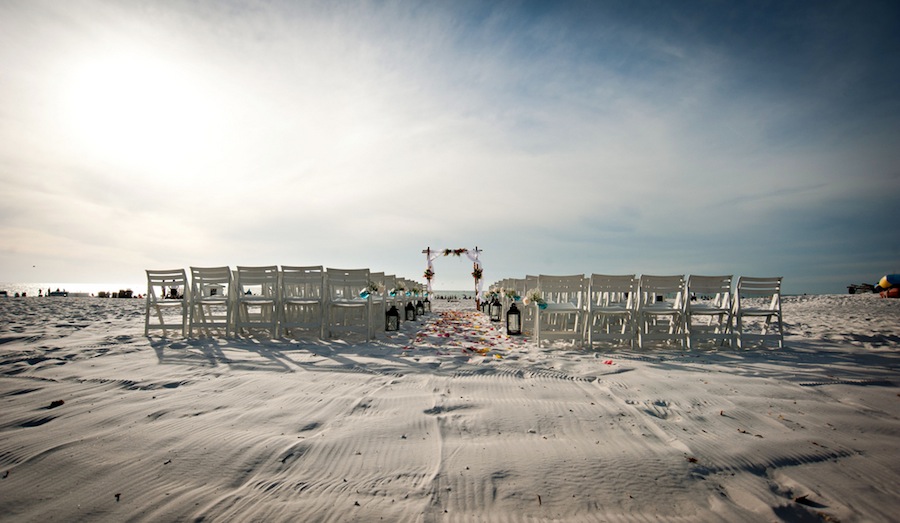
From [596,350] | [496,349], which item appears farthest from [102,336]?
[596,350]

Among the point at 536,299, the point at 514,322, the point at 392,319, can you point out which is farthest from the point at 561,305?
the point at 392,319

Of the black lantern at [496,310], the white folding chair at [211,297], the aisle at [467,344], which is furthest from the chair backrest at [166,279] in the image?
the black lantern at [496,310]

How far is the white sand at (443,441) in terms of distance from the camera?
1801 millimetres

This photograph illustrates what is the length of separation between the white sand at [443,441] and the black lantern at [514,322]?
333 centimetres

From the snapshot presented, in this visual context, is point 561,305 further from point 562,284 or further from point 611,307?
point 611,307

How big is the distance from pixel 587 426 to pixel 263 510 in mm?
2068

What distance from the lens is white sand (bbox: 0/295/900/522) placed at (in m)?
1.80

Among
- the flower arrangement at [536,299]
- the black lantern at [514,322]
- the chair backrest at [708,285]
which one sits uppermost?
the chair backrest at [708,285]

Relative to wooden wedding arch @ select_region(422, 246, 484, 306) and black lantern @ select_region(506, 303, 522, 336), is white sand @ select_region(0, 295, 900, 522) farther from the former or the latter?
wooden wedding arch @ select_region(422, 246, 484, 306)

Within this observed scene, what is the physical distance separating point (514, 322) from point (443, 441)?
6.19 meters

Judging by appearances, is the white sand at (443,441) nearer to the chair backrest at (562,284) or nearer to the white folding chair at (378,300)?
the chair backrest at (562,284)

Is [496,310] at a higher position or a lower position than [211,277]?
lower

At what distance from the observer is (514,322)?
335 inches

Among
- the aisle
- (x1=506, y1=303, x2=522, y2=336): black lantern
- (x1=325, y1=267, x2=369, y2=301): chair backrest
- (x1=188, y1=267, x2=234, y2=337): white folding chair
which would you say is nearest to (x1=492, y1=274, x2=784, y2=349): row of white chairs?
the aisle
